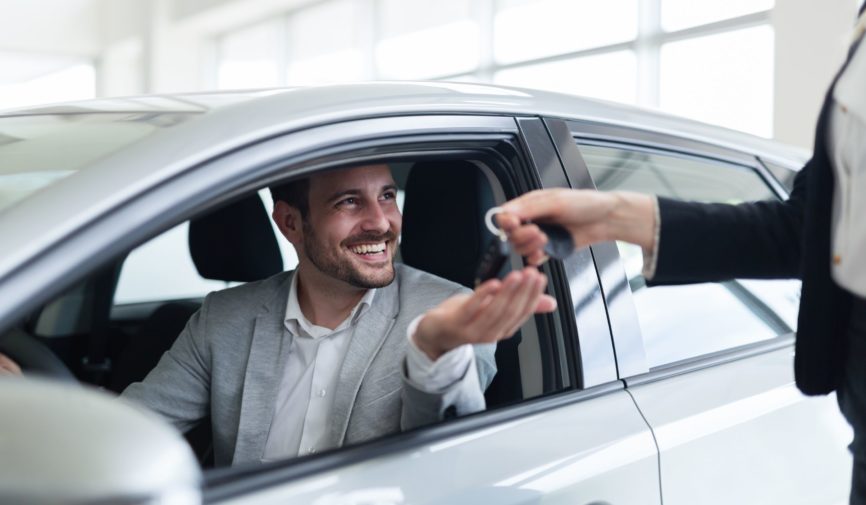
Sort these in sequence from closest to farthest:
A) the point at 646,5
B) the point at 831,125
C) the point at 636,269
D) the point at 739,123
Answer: the point at 831,125
the point at 636,269
the point at 739,123
the point at 646,5

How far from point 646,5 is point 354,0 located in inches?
185

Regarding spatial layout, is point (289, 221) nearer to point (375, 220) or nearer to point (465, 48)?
point (375, 220)

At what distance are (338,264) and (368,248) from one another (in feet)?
0.23

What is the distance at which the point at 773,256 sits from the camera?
4.33ft

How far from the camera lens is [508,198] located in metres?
1.57

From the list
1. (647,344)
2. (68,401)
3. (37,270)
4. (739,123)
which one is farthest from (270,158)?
(739,123)

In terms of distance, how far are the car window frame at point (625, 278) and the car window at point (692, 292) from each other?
2 centimetres

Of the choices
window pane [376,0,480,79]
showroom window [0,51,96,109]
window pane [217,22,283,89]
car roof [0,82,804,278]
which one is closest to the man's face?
car roof [0,82,804,278]

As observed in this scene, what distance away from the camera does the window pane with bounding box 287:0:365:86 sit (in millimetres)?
12117

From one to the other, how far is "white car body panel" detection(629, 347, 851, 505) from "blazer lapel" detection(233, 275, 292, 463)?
646 millimetres

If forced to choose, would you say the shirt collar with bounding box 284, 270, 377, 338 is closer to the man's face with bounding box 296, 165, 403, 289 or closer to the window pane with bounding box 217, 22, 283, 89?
the man's face with bounding box 296, 165, 403, 289

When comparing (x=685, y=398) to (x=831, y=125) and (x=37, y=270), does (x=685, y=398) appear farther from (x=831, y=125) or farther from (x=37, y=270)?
(x=37, y=270)

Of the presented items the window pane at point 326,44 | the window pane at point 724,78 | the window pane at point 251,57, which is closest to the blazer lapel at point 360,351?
the window pane at point 724,78

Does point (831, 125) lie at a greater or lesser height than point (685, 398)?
greater
